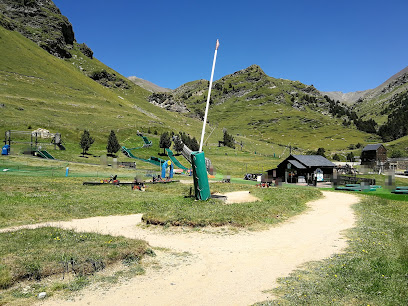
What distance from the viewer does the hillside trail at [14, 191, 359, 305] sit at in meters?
9.51

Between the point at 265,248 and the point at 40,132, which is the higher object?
the point at 40,132

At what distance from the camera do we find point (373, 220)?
21766mm

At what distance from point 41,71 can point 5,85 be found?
138ft

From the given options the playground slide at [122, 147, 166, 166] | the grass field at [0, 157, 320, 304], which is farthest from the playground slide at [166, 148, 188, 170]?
the grass field at [0, 157, 320, 304]

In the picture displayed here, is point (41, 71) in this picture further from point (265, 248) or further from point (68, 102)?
point (265, 248)

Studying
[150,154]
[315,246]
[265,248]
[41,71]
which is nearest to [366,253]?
[315,246]

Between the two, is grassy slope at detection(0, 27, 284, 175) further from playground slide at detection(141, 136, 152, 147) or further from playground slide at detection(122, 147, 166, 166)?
playground slide at detection(122, 147, 166, 166)

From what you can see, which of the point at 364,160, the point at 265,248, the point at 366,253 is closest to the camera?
the point at 366,253

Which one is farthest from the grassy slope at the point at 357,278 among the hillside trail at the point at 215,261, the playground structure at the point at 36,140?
the playground structure at the point at 36,140

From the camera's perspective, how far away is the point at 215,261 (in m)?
13.0

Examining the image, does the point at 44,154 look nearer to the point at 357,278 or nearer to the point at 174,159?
the point at 174,159

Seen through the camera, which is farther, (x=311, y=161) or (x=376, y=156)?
(x=376, y=156)

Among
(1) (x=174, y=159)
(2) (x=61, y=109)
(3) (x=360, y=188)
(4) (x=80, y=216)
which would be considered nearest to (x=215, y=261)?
(4) (x=80, y=216)

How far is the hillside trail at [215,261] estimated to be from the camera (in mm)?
9508
